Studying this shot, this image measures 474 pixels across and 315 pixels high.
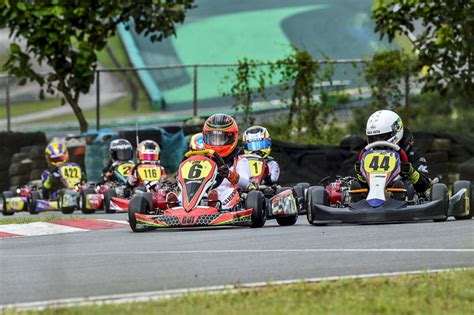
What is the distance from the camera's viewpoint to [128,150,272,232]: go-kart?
1285cm

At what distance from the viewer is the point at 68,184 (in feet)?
68.1

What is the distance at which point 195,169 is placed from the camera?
13.2 meters

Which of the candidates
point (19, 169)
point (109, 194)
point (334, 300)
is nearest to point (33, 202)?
point (109, 194)

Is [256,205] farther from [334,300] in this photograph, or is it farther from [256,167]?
[334,300]

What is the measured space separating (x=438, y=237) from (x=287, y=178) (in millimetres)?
10327

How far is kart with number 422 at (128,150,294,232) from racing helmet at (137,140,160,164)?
5.53 m

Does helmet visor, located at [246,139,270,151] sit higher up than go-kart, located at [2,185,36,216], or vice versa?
helmet visor, located at [246,139,270,151]

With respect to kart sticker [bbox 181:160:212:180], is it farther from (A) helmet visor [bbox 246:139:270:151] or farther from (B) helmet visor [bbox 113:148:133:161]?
(B) helmet visor [bbox 113:148:133:161]

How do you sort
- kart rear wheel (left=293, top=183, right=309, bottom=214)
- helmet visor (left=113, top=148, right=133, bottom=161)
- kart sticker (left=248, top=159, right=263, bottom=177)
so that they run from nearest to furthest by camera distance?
kart sticker (left=248, top=159, right=263, bottom=177) → kart rear wheel (left=293, top=183, right=309, bottom=214) → helmet visor (left=113, top=148, right=133, bottom=161)

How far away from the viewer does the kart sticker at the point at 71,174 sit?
20797 mm

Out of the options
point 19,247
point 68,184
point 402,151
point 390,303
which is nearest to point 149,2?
point 68,184

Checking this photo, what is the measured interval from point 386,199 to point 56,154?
932cm

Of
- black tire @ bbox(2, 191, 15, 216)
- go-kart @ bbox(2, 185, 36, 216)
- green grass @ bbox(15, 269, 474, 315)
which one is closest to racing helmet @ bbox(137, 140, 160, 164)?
go-kart @ bbox(2, 185, 36, 216)

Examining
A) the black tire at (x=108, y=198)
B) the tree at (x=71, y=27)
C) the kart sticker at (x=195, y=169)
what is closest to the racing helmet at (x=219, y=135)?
the kart sticker at (x=195, y=169)
